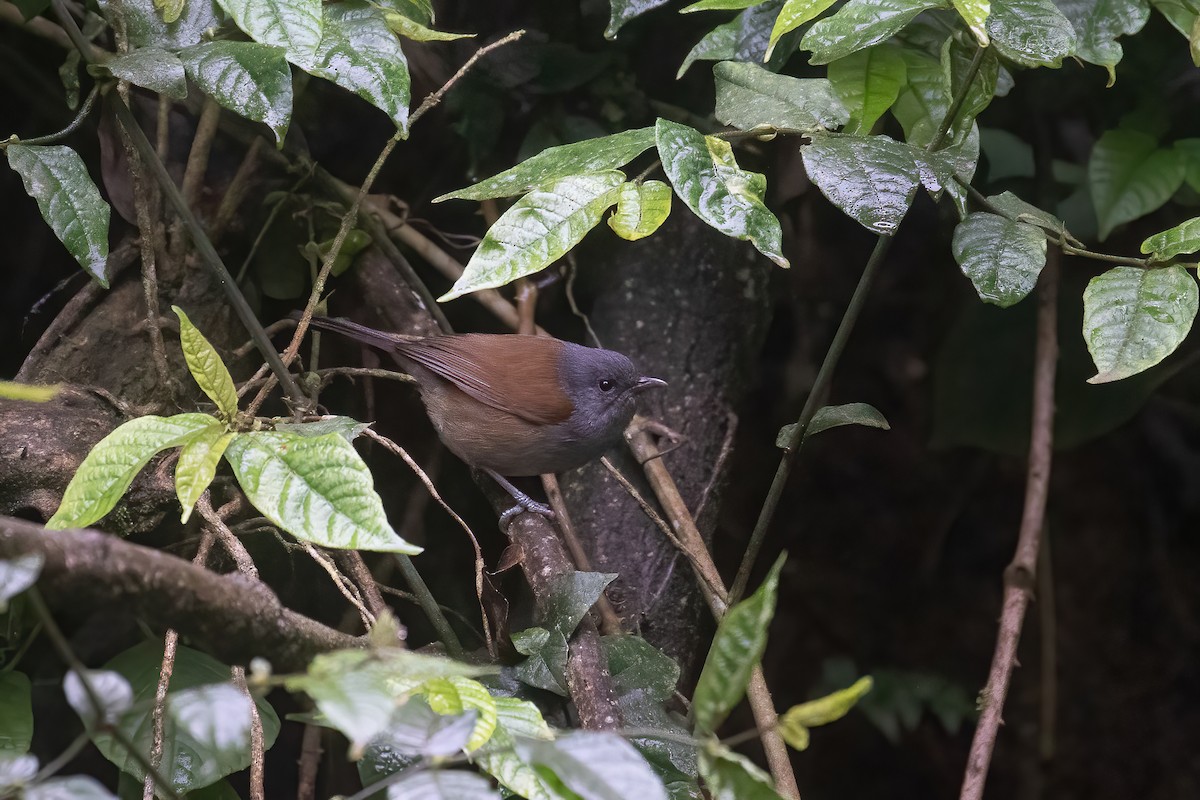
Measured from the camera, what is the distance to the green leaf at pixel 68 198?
5.64ft

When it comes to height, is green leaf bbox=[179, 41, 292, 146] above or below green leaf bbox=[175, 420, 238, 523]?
above

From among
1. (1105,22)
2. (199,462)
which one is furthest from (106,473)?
(1105,22)

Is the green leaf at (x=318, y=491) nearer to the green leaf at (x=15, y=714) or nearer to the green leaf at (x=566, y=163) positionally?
the green leaf at (x=566, y=163)

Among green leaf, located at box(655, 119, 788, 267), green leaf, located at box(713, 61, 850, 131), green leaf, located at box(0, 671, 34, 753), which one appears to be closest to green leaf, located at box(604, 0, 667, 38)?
green leaf, located at box(713, 61, 850, 131)

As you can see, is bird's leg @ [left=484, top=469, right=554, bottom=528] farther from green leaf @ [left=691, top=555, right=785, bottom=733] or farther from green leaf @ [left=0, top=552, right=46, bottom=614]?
green leaf @ [left=0, top=552, right=46, bottom=614]

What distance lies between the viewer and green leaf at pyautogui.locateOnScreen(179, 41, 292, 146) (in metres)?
1.66

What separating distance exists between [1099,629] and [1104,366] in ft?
10.6

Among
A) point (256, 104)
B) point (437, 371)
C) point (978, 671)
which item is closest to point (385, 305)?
point (437, 371)

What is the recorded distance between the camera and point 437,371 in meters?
2.97

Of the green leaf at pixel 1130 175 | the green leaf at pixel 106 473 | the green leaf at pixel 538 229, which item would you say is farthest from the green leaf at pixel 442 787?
the green leaf at pixel 1130 175

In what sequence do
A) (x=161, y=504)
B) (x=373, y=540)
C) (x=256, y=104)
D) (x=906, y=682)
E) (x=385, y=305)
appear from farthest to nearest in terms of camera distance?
(x=906, y=682), (x=385, y=305), (x=161, y=504), (x=256, y=104), (x=373, y=540)

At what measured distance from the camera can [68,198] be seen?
68.3 inches

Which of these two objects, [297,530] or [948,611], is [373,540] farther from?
[948,611]

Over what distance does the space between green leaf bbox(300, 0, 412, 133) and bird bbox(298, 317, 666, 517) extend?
1251 mm
